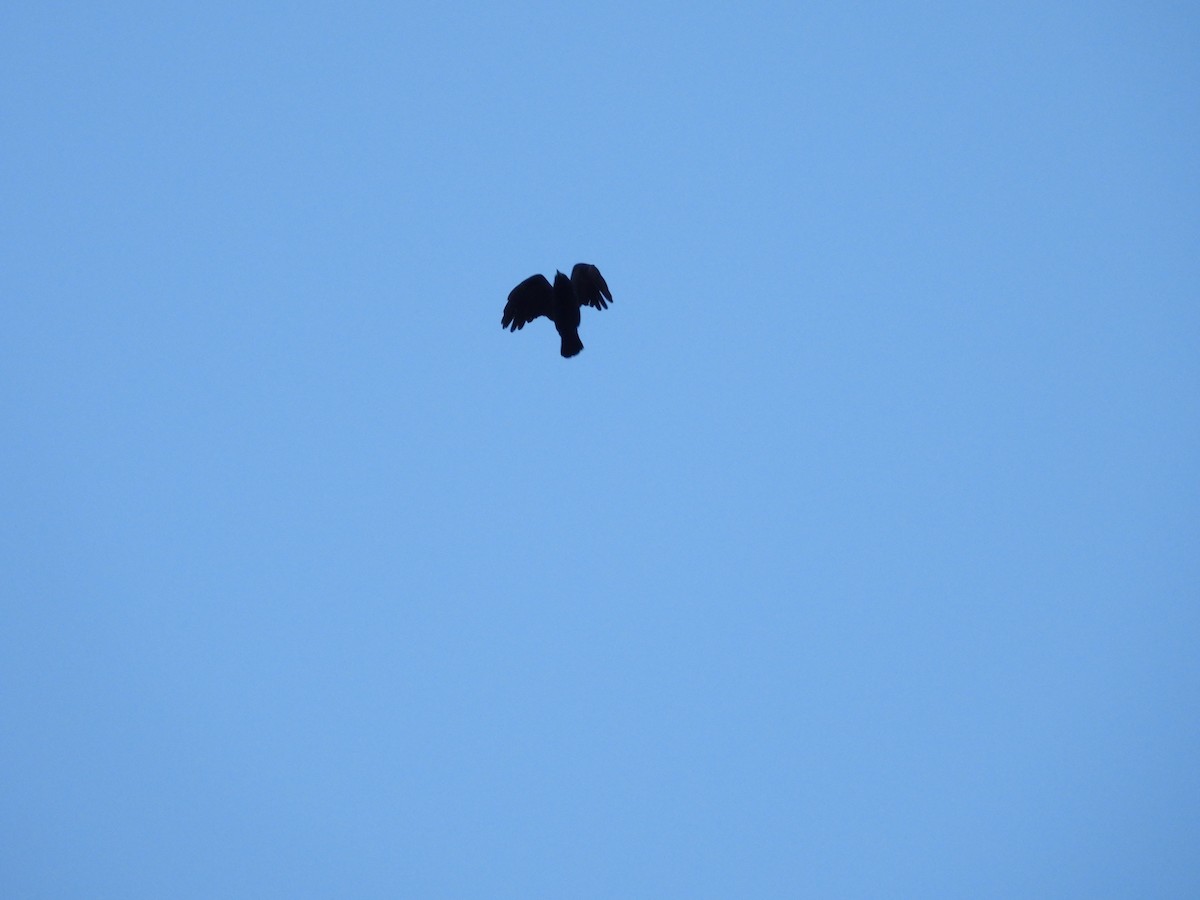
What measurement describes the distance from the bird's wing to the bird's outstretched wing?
0.82 feet

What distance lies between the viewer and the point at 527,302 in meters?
10.5

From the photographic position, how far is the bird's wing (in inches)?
412

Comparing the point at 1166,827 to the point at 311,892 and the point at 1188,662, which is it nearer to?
the point at 1188,662

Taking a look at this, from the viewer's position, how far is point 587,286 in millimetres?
10555

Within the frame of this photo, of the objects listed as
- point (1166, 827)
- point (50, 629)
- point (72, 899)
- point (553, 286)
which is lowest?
point (553, 286)

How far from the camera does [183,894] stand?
344 ft

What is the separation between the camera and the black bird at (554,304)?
34.1 feet

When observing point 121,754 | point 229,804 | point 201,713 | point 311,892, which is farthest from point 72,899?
point 201,713

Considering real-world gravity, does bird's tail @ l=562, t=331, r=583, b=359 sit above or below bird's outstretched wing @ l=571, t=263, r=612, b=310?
below

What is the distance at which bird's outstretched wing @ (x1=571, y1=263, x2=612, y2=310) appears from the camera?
10516mm

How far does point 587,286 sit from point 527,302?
0.56 metres

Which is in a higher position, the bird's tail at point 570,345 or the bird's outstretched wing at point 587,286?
the bird's outstretched wing at point 587,286

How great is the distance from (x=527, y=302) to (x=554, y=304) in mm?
267

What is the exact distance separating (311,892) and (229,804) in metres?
22.8
